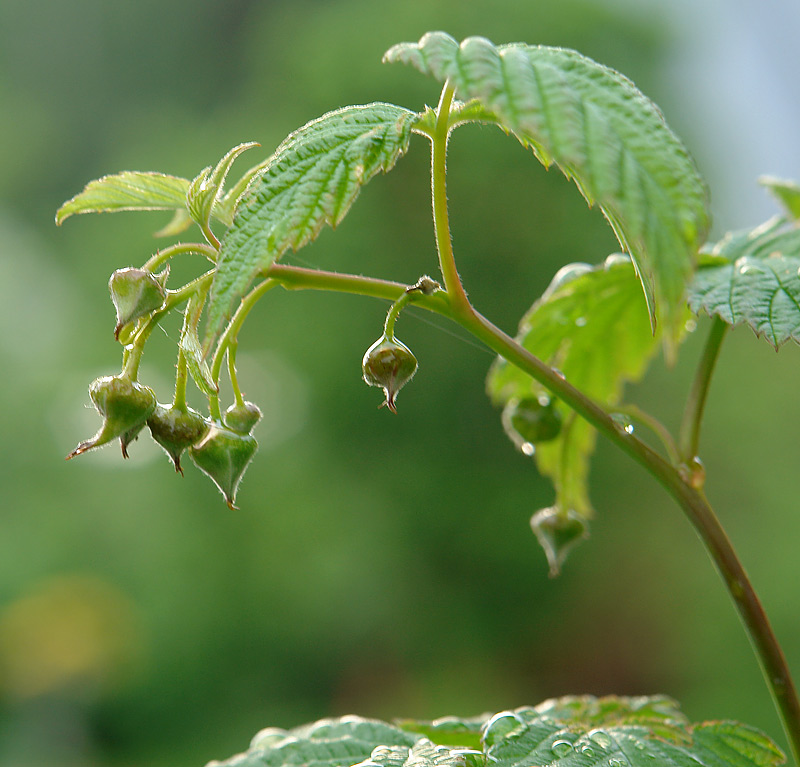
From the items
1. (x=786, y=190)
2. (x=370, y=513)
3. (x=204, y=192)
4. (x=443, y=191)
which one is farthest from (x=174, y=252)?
(x=370, y=513)

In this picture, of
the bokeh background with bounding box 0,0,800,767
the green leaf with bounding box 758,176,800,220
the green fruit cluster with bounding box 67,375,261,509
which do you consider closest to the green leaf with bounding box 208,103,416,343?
the green fruit cluster with bounding box 67,375,261,509

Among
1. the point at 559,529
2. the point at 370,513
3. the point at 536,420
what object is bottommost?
the point at 370,513

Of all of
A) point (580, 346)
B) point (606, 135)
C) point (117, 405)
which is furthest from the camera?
point (580, 346)

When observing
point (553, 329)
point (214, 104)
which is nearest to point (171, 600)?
point (553, 329)

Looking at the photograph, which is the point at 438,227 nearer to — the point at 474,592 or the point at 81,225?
the point at 474,592

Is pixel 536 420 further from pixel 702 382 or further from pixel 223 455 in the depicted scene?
pixel 223 455
